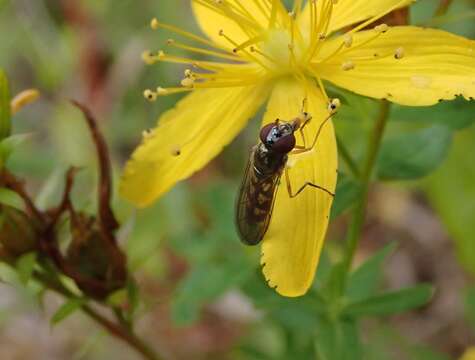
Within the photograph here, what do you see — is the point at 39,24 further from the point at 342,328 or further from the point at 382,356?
the point at 342,328

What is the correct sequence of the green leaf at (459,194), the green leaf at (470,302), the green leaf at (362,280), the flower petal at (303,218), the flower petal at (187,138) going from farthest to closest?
the green leaf at (459,194)
the green leaf at (470,302)
the green leaf at (362,280)
the flower petal at (187,138)
the flower petal at (303,218)

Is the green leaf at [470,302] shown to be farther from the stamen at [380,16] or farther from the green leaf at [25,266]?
the green leaf at [25,266]

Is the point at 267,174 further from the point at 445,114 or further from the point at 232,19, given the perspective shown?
the point at 445,114

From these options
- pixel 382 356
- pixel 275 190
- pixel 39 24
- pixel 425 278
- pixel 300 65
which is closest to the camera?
pixel 275 190

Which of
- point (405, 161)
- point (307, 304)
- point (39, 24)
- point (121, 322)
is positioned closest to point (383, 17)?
point (405, 161)

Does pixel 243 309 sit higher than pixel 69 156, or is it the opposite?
pixel 69 156

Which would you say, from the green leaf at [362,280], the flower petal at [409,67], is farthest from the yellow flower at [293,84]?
the green leaf at [362,280]
